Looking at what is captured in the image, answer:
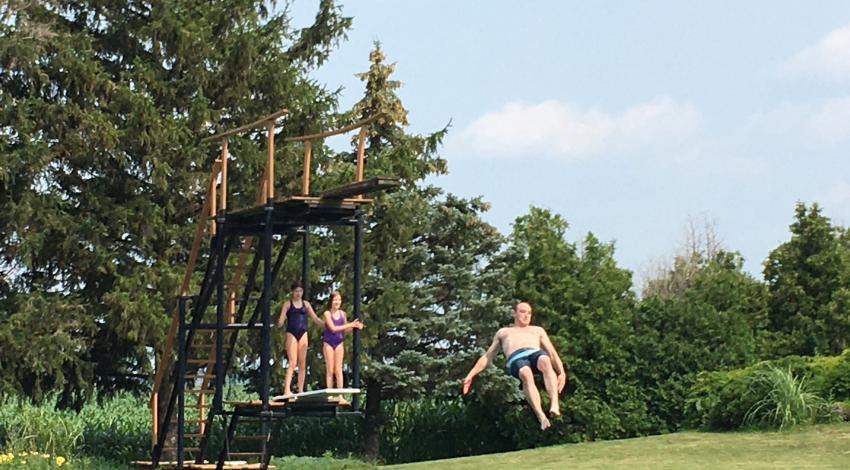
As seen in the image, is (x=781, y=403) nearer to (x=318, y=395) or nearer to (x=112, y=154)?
(x=318, y=395)

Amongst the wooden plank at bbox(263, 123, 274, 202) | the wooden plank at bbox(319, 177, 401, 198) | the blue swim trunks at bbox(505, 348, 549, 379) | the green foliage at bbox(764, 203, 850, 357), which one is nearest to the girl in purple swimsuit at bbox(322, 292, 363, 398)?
the wooden plank at bbox(319, 177, 401, 198)

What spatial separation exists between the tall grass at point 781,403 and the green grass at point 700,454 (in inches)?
15.4

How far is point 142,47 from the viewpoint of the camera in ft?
82.4

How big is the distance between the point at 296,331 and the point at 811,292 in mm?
17615

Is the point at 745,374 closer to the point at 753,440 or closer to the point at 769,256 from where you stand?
the point at 753,440

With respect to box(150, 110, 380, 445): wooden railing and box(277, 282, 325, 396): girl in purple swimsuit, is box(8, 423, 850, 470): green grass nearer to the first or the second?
box(150, 110, 380, 445): wooden railing

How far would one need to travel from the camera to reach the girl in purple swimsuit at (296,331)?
16141 millimetres

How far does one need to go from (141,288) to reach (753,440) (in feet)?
33.3

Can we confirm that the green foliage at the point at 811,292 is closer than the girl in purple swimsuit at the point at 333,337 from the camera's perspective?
No

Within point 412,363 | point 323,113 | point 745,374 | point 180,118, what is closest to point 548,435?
point 412,363

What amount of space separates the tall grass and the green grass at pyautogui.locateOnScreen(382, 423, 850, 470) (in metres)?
0.39

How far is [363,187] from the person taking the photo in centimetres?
1463

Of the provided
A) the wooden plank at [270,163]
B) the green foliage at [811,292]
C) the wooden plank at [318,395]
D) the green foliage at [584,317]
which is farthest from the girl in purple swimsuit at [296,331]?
the green foliage at [811,292]

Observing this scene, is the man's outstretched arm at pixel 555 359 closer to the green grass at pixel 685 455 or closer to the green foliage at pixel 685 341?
the green grass at pixel 685 455
